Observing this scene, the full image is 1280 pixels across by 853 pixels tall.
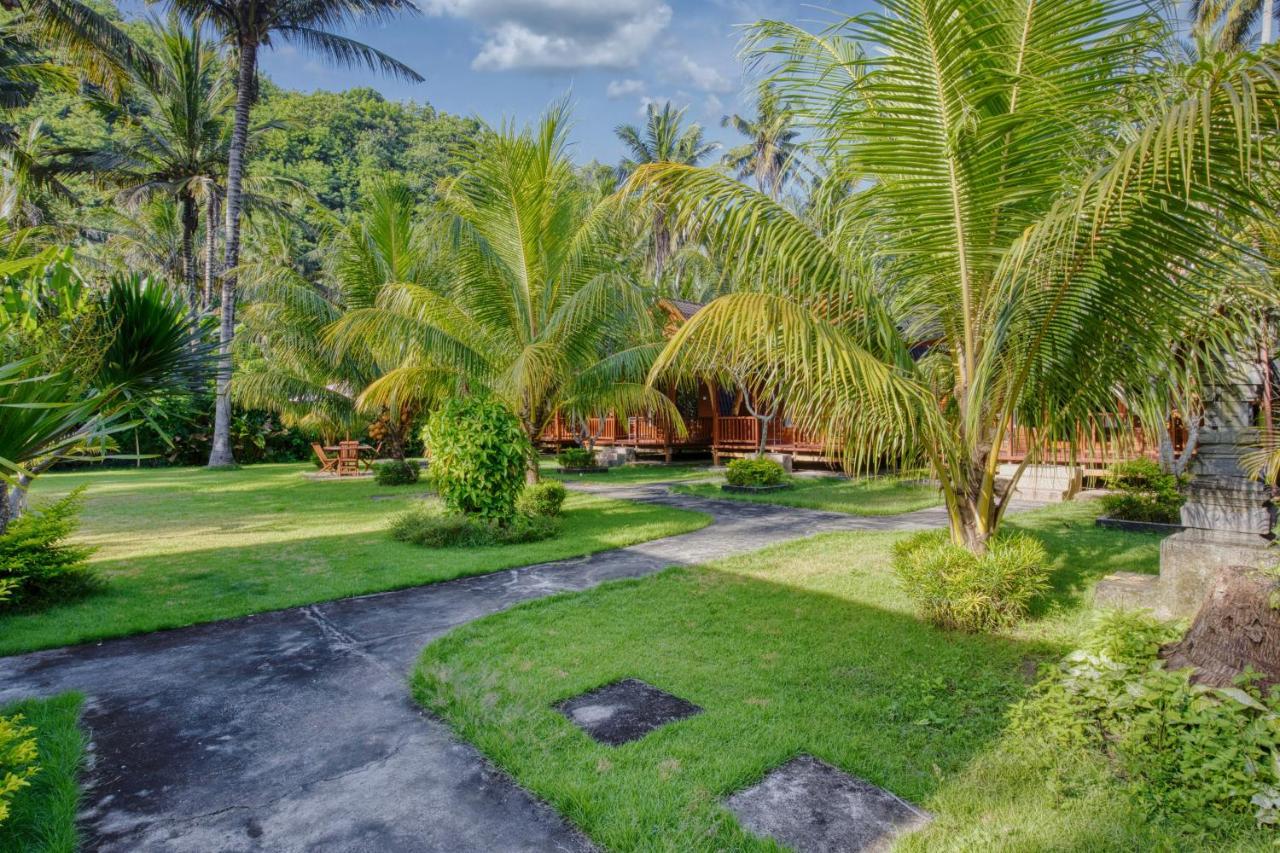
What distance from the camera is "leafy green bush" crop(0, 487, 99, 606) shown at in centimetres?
499

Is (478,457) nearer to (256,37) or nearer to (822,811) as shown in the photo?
(822,811)

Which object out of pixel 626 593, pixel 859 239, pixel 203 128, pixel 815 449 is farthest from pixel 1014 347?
pixel 203 128

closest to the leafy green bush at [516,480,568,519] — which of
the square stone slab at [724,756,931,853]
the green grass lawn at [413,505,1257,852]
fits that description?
the green grass lawn at [413,505,1257,852]

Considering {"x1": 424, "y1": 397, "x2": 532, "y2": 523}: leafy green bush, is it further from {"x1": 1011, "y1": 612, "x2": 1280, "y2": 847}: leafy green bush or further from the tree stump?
the tree stump

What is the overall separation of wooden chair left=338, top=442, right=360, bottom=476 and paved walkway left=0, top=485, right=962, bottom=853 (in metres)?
11.7

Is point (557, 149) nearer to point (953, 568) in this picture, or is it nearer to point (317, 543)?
point (317, 543)

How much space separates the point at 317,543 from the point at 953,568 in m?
7.02

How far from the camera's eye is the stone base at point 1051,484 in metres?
11.2

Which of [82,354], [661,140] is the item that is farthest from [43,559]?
[661,140]

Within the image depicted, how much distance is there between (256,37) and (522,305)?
13070 millimetres

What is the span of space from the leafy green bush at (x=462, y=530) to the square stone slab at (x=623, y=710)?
4.40m

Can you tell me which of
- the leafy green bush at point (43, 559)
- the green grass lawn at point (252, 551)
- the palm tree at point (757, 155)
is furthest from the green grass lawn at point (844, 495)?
the palm tree at point (757, 155)

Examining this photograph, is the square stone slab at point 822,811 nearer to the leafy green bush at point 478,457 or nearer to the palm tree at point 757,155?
the leafy green bush at point 478,457

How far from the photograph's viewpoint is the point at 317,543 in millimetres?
7883
